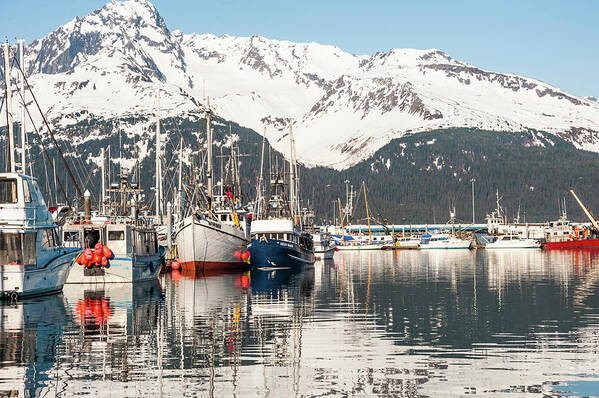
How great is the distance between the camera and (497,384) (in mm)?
26578

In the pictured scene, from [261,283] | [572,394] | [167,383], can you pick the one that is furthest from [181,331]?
[261,283]

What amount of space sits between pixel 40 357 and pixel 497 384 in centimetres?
1600

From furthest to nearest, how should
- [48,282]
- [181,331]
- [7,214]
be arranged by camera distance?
[48,282], [7,214], [181,331]

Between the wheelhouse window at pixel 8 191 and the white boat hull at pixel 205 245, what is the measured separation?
38.1m

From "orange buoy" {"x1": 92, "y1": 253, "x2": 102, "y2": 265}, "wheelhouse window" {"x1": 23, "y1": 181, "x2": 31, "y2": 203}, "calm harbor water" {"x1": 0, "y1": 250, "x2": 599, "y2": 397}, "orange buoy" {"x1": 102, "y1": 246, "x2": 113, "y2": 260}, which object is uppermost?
"wheelhouse window" {"x1": 23, "y1": 181, "x2": 31, "y2": 203}

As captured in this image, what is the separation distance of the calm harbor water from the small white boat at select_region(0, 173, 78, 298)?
172 cm

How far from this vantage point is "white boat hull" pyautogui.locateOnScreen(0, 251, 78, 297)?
180 ft

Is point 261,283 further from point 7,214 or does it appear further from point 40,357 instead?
point 40,357

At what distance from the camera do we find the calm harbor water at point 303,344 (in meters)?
26.7

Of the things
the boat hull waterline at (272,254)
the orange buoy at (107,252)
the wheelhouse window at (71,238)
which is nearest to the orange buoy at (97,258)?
the orange buoy at (107,252)

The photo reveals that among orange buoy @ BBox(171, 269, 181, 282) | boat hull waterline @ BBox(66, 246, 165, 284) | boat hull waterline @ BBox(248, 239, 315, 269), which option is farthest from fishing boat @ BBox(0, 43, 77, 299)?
boat hull waterline @ BBox(248, 239, 315, 269)

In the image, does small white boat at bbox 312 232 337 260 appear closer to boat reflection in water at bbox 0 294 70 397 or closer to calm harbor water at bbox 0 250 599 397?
calm harbor water at bbox 0 250 599 397

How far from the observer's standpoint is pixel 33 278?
56688 millimetres

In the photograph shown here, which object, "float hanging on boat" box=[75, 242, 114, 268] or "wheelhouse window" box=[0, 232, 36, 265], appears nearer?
"wheelhouse window" box=[0, 232, 36, 265]
